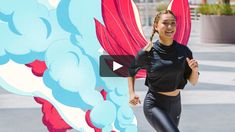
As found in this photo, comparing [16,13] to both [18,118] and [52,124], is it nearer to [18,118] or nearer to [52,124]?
[52,124]

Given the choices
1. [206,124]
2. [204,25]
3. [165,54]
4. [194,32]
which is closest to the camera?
[165,54]

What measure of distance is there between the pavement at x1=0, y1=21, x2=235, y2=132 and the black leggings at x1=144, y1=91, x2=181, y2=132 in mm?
2038

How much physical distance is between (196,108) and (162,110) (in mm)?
3254

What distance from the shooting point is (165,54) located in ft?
12.8

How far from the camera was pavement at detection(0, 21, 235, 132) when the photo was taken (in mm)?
6125

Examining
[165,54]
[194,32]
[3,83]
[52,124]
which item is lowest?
[194,32]

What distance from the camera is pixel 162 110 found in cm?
386

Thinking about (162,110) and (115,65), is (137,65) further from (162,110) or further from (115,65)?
(115,65)

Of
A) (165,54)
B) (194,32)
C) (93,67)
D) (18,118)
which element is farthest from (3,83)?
(194,32)

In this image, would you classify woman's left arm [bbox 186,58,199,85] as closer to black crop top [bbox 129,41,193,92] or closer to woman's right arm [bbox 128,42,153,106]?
black crop top [bbox 129,41,193,92]

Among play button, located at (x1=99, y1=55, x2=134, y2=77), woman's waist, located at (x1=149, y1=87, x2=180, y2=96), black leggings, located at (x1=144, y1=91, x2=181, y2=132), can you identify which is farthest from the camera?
play button, located at (x1=99, y1=55, x2=134, y2=77)

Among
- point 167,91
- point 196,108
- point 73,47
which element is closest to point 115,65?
point 73,47

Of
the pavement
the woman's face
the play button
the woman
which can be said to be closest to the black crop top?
the woman

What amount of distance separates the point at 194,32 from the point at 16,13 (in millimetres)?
14537
